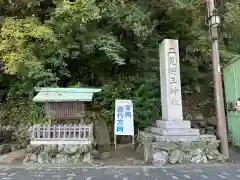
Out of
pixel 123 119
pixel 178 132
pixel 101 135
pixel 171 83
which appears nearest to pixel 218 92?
pixel 171 83

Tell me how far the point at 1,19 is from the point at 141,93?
6.59 m

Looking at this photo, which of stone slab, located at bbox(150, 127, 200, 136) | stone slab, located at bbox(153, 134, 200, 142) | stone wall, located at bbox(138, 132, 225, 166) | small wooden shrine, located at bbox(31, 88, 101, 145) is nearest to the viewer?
stone wall, located at bbox(138, 132, 225, 166)

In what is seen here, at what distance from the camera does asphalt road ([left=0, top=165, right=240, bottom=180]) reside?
20.7 feet

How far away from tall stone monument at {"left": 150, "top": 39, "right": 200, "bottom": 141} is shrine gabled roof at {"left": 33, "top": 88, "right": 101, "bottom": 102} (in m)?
2.40

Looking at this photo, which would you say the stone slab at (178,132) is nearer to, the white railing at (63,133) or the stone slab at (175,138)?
the stone slab at (175,138)

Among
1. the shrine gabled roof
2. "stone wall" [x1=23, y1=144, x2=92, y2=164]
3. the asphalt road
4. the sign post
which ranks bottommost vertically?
the asphalt road

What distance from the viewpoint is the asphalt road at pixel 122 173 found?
6.31 meters

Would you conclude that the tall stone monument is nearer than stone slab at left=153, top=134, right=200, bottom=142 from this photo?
No

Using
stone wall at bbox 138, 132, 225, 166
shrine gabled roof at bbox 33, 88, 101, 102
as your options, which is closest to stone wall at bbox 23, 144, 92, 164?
shrine gabled roof at bbox 33, 88, 101, 102

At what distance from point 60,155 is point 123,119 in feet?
8.19

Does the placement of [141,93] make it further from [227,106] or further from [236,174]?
[236,174]

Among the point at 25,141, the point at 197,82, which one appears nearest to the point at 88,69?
the point at 25,141

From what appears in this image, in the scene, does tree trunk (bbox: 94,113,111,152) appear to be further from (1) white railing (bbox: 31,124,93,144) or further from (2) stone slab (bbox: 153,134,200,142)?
(2) stone slab (bbox: 153,134,200,142)

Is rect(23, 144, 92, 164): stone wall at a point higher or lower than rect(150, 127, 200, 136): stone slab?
lower
